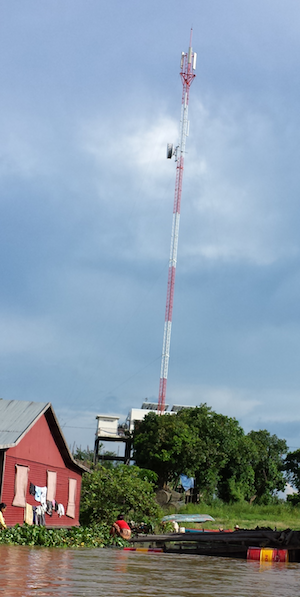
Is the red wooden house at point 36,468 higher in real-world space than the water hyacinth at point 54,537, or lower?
higher

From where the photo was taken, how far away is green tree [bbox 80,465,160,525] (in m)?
28.5

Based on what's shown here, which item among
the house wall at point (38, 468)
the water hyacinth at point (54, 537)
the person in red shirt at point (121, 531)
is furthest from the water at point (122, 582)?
the person in red shirt at point (121, 531)

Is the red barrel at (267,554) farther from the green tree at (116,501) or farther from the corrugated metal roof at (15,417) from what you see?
the green tree at (116,501)

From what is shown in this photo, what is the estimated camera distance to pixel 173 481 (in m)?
61.4

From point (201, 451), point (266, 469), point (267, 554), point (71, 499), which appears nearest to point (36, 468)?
point (71, 499)

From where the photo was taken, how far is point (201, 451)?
58.1m

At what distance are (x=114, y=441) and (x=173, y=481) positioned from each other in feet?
51.9

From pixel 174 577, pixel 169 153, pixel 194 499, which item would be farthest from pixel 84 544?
pixel 194 499

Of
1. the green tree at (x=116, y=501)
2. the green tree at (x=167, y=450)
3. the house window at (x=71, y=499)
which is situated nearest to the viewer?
the house window at (x=71, y=499)

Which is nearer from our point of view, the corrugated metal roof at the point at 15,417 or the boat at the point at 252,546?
the boat at the point at 252,546

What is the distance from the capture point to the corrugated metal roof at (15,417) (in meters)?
21.3

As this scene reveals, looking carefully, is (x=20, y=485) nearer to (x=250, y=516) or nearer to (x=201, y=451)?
(x=250, y=516)

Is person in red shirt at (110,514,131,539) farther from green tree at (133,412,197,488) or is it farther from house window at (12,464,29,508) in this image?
green tree at (133,412,197,488)

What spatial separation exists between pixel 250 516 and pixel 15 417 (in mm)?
27224
